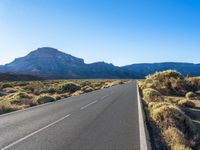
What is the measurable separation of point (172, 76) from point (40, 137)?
41139 mm

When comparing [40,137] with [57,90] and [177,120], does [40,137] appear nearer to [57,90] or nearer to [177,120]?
[177,120]

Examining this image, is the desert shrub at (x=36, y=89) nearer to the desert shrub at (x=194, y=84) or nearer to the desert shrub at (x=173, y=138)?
the desert shrub at (x=194, y=84)

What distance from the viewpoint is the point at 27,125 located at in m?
12.9

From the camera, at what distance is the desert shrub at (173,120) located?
496 inches

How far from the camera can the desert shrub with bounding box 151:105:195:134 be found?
41.3 feet

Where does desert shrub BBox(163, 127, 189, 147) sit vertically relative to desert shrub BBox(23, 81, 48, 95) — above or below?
above

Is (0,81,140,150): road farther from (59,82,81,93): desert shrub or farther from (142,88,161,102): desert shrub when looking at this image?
(59,82,81,93): desert shrub

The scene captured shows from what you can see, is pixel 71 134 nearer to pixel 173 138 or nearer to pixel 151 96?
pixel 173 138

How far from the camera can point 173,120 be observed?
13.0m

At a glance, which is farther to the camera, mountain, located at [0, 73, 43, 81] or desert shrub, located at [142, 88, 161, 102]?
mountain, located at [0, 73, 43, 81]

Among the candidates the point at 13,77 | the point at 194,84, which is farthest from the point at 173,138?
the point at 13,77

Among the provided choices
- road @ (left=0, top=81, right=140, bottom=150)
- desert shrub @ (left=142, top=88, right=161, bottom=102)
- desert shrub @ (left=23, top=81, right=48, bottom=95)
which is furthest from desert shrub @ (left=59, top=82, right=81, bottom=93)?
road @ (left=0, top=81, right=140, bottom=150)

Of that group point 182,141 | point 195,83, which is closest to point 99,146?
point 182,141

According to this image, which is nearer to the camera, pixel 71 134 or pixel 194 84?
pixel 71 134
